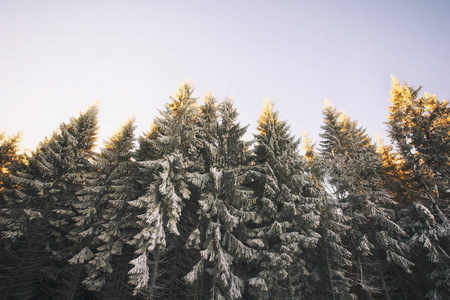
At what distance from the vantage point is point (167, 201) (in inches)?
405

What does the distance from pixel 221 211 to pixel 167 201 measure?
3119 millimetres

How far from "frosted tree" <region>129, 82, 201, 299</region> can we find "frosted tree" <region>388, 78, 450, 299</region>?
15.5 metres

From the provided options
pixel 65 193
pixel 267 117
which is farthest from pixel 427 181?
pixel 65 193

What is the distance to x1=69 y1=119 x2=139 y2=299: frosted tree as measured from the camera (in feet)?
35.4

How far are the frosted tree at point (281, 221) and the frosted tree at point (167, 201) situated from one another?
4610 millimetres

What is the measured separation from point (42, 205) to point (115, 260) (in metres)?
6.90

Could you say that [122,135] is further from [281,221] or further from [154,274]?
[281,221]

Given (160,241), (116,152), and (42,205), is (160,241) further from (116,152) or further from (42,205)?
(42,205)

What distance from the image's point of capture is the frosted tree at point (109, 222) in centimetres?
1079

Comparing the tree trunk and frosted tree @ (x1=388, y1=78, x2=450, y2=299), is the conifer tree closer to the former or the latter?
the tree trunk

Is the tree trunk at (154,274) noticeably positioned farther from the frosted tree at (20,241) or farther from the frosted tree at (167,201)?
the frosted tree at (20,241)

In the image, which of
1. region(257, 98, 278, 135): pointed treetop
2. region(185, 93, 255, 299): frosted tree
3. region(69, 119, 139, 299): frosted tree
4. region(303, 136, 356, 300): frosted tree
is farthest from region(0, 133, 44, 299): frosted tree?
region(303, 136, 356, 300): frosted tree

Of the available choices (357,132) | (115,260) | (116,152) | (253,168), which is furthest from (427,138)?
(115,260)

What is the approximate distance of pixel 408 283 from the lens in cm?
1425
